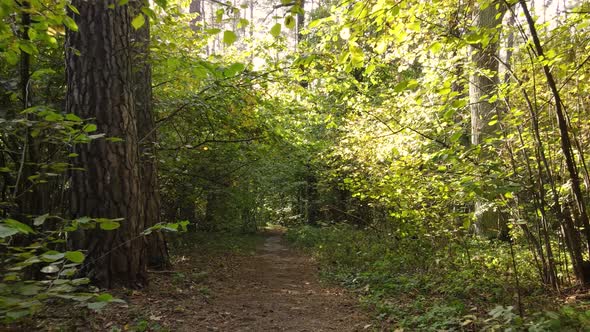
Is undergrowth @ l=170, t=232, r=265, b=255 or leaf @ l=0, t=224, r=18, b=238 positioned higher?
leaf @ l=0, t=224, r=18, b=238

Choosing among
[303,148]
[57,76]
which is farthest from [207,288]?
[303,148]

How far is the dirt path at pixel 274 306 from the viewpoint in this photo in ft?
16.9

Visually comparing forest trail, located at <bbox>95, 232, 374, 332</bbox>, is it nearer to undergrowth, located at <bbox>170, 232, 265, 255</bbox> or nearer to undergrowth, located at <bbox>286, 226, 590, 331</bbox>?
undergrowth, located at <bbox>286, 226, 590, 331</bbox>

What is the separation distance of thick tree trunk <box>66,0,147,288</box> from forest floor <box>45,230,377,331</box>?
0.65m

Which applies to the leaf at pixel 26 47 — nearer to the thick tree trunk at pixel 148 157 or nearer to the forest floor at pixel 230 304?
the forest floor at pixel 230 304

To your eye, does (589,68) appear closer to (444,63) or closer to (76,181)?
(444,63)

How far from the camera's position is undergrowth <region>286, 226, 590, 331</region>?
4.06 meters

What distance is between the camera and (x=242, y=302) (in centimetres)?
621

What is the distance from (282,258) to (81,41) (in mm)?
9102

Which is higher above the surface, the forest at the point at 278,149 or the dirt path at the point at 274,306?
the forest at the point at 278,149

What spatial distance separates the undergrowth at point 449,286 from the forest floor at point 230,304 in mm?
524

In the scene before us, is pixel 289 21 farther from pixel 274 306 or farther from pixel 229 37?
pixel 274 306

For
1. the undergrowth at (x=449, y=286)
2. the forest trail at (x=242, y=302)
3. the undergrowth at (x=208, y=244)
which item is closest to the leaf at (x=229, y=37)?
the undergrowth at (x=449, y=286)

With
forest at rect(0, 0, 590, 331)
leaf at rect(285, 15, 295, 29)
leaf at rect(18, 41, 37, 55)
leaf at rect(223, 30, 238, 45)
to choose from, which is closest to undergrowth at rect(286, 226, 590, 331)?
forest at rect(0, 0, 590, 331)
